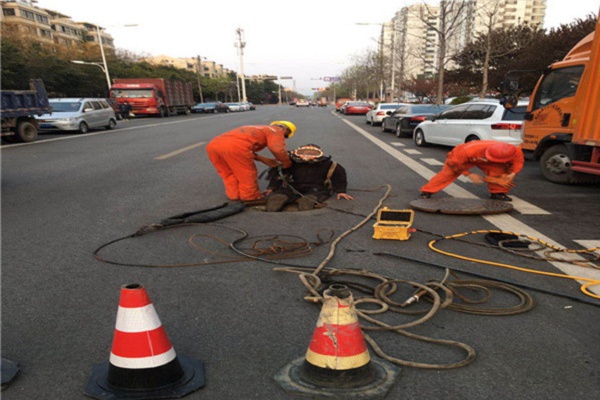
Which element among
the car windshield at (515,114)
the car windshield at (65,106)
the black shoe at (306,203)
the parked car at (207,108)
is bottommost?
the parked car at (207,108)

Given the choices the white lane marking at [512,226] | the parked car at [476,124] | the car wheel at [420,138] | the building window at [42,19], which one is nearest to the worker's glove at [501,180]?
the white lane marking at [512,226]

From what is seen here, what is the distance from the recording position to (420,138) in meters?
13.8

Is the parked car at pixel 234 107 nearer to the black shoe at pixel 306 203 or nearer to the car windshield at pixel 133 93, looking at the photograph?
the car windshield at pixel 133 93

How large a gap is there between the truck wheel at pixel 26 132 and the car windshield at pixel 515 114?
15230 millimetres

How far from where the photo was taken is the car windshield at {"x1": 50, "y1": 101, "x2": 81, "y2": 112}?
19.0m

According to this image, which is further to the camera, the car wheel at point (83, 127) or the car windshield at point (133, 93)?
the car windshield at point (133, 93)

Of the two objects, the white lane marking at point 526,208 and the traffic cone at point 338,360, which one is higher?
the traffic cone at point 338,360

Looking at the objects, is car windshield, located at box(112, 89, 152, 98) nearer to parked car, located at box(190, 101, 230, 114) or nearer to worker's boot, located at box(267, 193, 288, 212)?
parked car, located at box(190, 101, 230, 114)

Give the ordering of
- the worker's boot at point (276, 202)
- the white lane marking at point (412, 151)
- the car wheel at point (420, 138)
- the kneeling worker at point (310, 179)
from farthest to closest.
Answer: the car wheel at point (420, 138) < the white lane marking at point (412, 151) < the kneeling worker at point (310, 179) < the worker's boot at point (276, 202)

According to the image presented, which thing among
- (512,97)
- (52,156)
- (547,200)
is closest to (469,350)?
(547,200)

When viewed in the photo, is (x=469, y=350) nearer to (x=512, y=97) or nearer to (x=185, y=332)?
(x=185, y=332)

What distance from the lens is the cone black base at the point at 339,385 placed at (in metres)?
2.19

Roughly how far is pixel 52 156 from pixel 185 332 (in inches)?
427

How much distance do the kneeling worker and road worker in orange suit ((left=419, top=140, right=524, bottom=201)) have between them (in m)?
1.39
